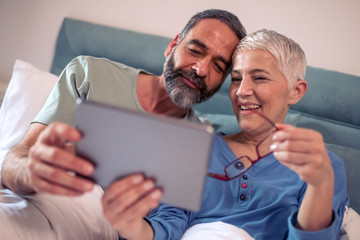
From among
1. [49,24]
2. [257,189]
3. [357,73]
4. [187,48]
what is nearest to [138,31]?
[49,24]

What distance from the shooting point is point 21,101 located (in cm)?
165

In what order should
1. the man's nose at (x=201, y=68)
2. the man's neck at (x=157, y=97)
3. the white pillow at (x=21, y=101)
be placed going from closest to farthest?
the man's nose at (x=201, y=68) → the man's neck at (x=157, y=97) → the white pillow at (x=21, y=101)

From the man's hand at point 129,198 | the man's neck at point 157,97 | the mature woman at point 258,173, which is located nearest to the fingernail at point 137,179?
the man's hand at point 129,198

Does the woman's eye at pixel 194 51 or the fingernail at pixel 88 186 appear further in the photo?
the woman's eye at pixel 194 51

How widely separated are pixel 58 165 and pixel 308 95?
4.52 ft

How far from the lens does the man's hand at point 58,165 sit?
2.28 ft

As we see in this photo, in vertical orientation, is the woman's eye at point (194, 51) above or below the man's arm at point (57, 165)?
above

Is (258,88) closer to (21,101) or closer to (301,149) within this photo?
(301,149)

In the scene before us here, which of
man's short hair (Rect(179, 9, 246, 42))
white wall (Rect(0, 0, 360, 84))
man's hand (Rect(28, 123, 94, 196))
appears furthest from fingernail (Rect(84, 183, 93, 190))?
white wall (Rect(0, 0, 360, 84))

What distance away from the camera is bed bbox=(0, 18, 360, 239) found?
1013 mm

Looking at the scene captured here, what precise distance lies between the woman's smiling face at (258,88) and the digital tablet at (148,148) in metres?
0.50

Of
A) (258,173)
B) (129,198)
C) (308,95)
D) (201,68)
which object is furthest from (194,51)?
(129,198)

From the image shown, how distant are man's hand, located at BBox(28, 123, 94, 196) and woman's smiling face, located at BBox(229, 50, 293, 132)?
24.1 inches

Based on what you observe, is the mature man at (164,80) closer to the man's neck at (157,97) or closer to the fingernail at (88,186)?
the man's neck at (157,97)
